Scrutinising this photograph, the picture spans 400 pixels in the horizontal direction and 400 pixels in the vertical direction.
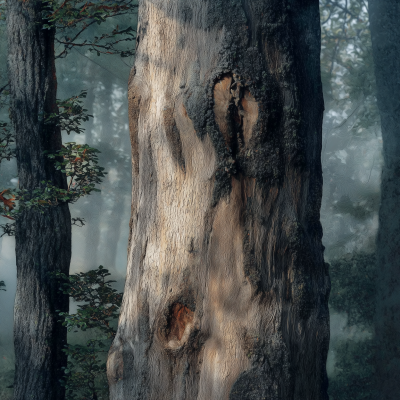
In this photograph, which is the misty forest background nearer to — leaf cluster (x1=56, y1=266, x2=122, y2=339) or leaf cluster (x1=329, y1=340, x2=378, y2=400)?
leaf cluster (x1=329, y1=340, x2=378, y2=400)

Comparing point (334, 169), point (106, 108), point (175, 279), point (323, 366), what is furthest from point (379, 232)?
point (106, 108)

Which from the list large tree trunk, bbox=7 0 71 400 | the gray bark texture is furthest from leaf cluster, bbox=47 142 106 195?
the gray bark texture

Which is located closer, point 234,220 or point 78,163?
point 234,220

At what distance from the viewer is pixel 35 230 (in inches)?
130

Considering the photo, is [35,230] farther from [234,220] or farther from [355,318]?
[355,318]

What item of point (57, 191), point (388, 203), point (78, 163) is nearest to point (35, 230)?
point (57, 191)

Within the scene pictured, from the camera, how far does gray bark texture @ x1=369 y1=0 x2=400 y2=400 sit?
16.4 feet

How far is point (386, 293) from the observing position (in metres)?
5.09

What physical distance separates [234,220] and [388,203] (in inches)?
174

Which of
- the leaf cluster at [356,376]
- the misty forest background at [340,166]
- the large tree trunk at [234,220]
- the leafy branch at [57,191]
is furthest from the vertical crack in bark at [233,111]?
the leaf cluster at [356,376]

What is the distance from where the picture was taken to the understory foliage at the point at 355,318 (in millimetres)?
5152

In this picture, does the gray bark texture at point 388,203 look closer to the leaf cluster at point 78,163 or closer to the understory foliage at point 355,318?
Answer: the understory foliage at point 355,318

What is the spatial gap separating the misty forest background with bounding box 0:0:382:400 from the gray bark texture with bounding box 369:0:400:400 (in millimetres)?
179

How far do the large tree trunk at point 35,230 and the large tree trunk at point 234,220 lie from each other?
203cm
